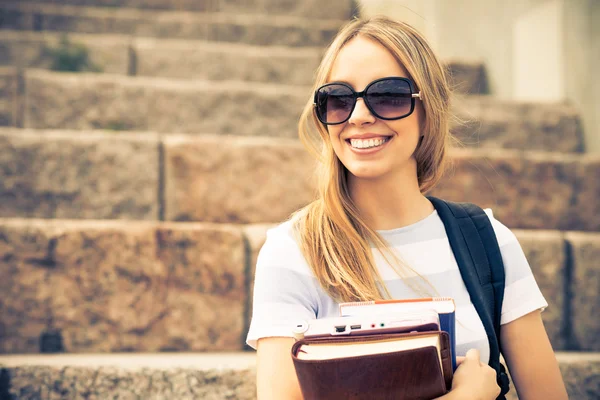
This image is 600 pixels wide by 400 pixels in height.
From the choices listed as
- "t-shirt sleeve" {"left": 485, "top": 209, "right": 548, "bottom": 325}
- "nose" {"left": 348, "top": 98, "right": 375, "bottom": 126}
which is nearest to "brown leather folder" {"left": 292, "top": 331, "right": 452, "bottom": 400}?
"t-shirt sleeve" {"left": 485, "top": 209, "right": 548, "bottom": 325}

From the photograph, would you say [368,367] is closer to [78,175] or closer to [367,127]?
[367,127]

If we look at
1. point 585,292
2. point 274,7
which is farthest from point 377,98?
point 274,7

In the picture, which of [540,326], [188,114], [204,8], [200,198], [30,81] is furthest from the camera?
[204,8]

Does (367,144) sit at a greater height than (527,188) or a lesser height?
greater

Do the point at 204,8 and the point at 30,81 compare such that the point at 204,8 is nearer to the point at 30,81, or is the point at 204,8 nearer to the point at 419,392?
the point at 30,81

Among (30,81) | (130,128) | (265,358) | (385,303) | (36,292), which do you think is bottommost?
(36,292)

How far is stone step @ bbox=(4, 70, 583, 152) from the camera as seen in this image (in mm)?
3350

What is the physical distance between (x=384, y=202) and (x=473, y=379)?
503 mm

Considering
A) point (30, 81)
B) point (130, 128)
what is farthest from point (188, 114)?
point (30, 81)

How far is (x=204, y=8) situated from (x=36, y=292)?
3.91 m

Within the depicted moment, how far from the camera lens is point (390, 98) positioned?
1.44 m

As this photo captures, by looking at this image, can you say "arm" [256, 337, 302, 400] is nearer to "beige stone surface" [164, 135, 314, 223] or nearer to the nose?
the nose

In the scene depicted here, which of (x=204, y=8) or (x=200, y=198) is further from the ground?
(x=204, y=8)

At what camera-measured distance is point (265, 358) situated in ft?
4.40
